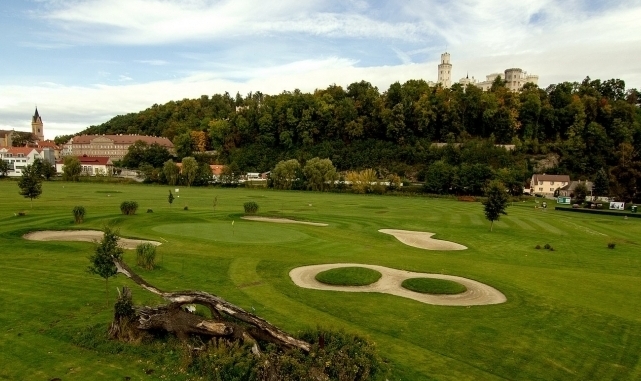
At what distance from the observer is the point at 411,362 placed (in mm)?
13859

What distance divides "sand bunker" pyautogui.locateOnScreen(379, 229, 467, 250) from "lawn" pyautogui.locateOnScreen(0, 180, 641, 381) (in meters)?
1.32

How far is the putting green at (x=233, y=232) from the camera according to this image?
3431 centimetres

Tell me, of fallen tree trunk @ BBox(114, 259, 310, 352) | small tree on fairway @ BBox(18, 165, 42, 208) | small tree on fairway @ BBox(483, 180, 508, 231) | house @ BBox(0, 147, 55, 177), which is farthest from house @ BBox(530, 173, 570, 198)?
house @ BBox(0, 147, 55, 177)

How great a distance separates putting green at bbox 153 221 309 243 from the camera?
3431cm

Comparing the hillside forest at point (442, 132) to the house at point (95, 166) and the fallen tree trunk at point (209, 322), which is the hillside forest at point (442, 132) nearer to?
the house at point (95, 166)

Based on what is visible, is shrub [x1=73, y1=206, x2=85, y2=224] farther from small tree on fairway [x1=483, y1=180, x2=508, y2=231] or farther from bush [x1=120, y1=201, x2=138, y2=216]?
small tree on fairway [x1=483, y1=180, x2=508, y2=231]

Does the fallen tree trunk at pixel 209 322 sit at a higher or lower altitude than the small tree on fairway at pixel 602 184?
lower

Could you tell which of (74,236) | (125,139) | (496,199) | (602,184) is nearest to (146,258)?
(74,236)

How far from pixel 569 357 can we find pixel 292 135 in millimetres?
134344

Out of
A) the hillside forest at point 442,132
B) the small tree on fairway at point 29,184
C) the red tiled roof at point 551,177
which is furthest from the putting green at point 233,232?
the red tiled roof at point 551,177

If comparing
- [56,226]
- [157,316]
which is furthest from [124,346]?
[56,226]

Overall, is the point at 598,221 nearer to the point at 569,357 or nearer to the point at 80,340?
the point at 569,357

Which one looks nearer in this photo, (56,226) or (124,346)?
(124,346)

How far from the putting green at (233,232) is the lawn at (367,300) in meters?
0.15
